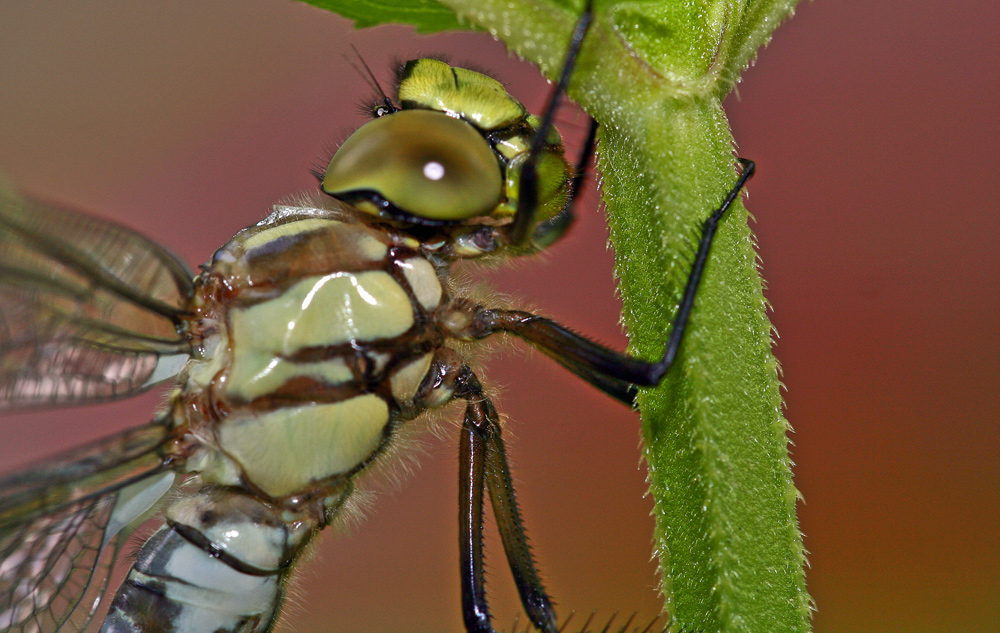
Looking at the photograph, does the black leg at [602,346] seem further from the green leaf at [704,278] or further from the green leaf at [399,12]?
the green leaf at [399,12]

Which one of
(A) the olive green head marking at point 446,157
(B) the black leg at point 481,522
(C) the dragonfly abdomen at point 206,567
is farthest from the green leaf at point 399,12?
(C) the dragonfly abdomen at point 206,567

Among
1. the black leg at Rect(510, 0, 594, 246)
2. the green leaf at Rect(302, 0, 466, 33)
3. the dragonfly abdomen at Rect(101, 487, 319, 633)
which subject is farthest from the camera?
the dragonfly abdomen at Rect(101, 487, 319, 633)

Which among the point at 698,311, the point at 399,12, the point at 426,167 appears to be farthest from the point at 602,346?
the point at 399,12

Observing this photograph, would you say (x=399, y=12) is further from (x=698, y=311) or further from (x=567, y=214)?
(x=698, y=311)

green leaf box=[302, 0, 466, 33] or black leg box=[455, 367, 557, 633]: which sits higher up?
green leaf box=[302, 0, 466, 33]

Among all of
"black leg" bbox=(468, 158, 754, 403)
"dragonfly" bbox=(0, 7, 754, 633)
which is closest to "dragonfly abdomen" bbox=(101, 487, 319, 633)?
"dragonfly" bbox=(0, 7, 754, 633)

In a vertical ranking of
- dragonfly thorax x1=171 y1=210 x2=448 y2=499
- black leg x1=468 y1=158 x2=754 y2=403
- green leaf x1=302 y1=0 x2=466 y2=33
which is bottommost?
dragonfly thorax x1=171 y1=210 x2=448 y2=499

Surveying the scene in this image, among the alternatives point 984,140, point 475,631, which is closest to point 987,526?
point 984,140

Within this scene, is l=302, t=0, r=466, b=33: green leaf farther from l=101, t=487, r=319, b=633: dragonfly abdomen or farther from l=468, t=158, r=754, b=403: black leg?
l=101, t=487, r=319, b=633: dragonfly abdomen
